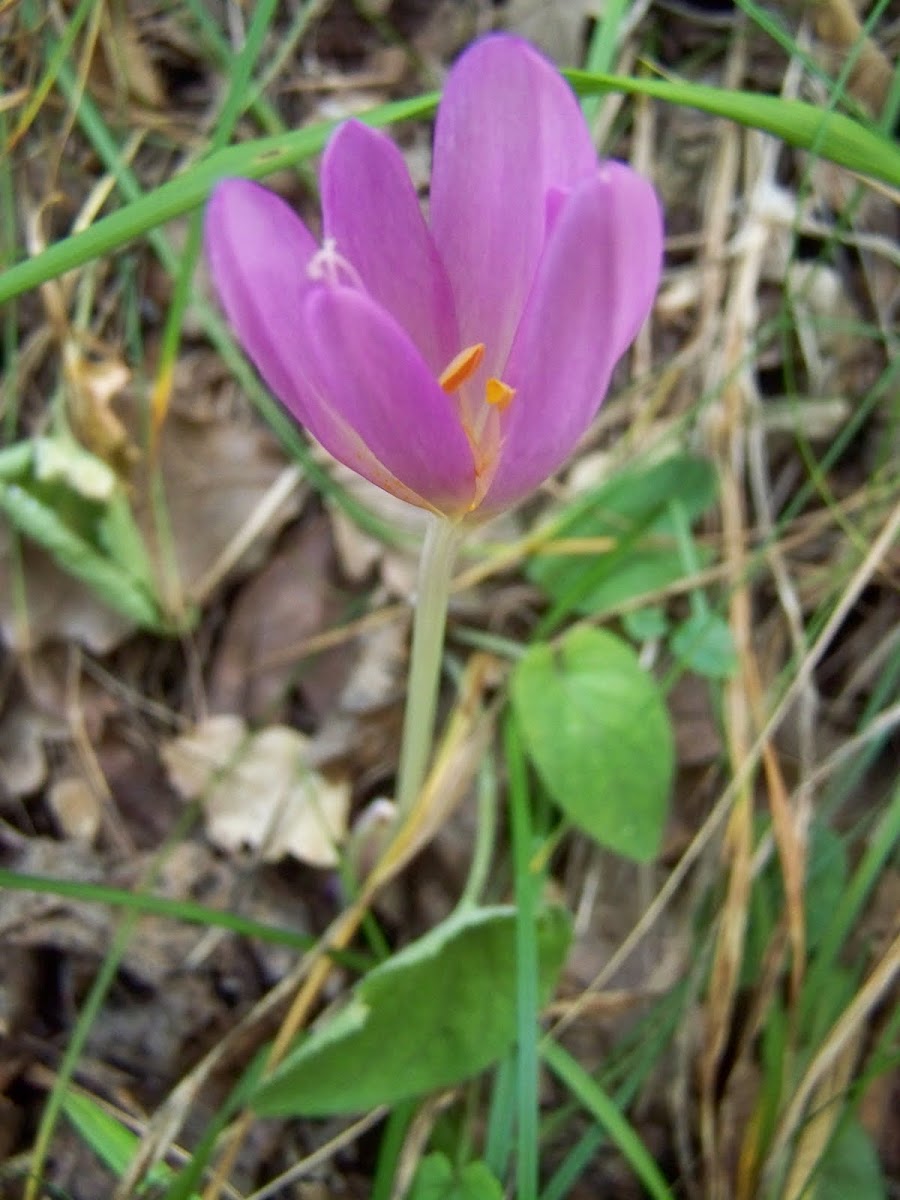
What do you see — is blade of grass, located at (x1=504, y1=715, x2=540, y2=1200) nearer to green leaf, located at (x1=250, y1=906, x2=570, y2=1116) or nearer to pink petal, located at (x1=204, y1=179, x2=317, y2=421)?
green leaf, located at (x1=250, y1=906, x2=570, y2=1116)

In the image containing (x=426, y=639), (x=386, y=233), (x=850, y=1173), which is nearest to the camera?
(x=386, y=233)

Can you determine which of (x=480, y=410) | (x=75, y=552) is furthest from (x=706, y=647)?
(x=75, y=552)

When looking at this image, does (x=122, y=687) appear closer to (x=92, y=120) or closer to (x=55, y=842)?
(x=55, y=842)

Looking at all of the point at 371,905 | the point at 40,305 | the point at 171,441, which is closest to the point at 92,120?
the point at 40,305

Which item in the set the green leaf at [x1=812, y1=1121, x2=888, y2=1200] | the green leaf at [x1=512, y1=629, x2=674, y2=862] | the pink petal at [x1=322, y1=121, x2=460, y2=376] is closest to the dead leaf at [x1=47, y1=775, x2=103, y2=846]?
the green leaf at [x1=512, y1=629, x2=674, y2=862]

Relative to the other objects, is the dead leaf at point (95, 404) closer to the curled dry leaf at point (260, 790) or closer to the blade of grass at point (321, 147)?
the curled dry leaf at point (260, 790)

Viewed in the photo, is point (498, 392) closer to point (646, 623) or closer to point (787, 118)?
point (787, 118)
